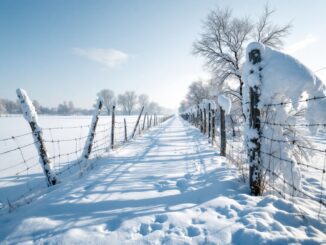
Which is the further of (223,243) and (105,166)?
(105,166)

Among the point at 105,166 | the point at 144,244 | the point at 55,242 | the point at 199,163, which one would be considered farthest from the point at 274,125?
the point at 105,166

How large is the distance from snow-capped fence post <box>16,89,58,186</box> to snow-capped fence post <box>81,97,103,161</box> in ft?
6.01

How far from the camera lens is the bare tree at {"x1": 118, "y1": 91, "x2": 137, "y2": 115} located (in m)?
132

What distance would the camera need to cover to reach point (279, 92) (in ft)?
11.4

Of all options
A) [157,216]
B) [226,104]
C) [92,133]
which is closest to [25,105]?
[92,133]

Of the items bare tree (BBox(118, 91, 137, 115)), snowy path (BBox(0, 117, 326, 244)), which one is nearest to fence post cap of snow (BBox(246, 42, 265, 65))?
snowy path (BBox(0, 117, 326, 244))

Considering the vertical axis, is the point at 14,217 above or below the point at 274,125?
below

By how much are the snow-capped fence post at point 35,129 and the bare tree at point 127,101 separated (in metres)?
127

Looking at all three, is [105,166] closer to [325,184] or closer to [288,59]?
[288,59]

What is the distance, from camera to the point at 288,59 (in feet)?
9.87

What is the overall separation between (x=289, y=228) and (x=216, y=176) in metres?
2.11

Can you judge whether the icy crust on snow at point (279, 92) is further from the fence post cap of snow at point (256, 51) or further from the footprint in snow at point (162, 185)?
the footprint in snow at point (162, 185)

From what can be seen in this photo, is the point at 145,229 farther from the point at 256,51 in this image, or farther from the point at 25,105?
the point at 25,105

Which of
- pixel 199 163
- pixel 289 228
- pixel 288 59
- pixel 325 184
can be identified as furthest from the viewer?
pixel 199 163
